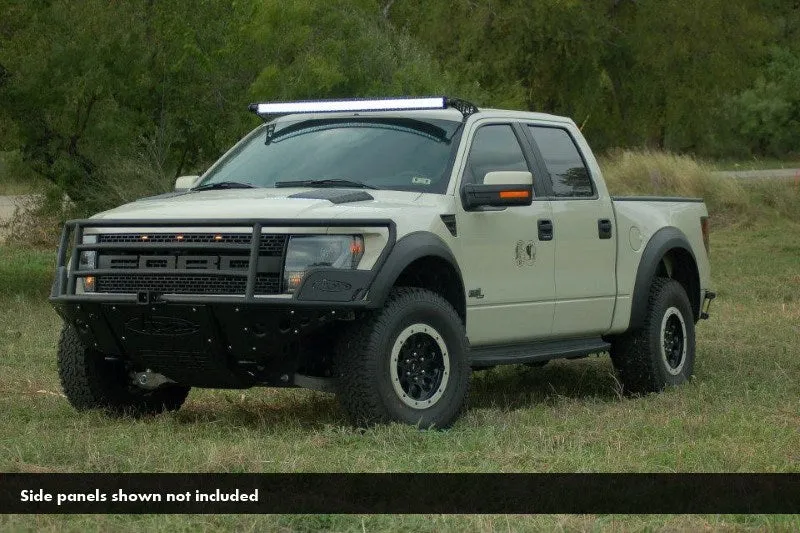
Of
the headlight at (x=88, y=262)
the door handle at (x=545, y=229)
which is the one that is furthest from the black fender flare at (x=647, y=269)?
the headlight at (x=88, y=262)

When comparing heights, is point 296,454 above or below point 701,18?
below

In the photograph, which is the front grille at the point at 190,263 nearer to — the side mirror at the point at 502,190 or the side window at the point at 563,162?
the side mirror at the point at 502,190

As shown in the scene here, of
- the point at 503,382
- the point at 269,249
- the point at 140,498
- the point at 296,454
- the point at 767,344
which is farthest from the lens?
the point at 767,344

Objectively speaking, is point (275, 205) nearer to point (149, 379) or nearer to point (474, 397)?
point (149, 379)

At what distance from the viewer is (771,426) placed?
791 cm

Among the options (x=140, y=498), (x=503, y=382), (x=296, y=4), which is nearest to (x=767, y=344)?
(x=503, y=382)

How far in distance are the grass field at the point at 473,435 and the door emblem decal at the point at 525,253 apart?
2.79ft

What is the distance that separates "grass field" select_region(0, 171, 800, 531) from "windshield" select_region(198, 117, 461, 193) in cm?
134

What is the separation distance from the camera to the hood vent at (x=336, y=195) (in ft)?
25.6

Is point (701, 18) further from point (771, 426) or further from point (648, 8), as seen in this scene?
point (771, 426)

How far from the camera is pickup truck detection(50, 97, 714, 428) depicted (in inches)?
292

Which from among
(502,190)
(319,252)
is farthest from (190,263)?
(502,190)

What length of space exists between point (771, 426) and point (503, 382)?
2927 millimetres

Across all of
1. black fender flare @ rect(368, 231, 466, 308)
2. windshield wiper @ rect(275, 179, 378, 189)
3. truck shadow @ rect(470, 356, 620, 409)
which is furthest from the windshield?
truck shadow @ rect(470, 356, 620, 409)
